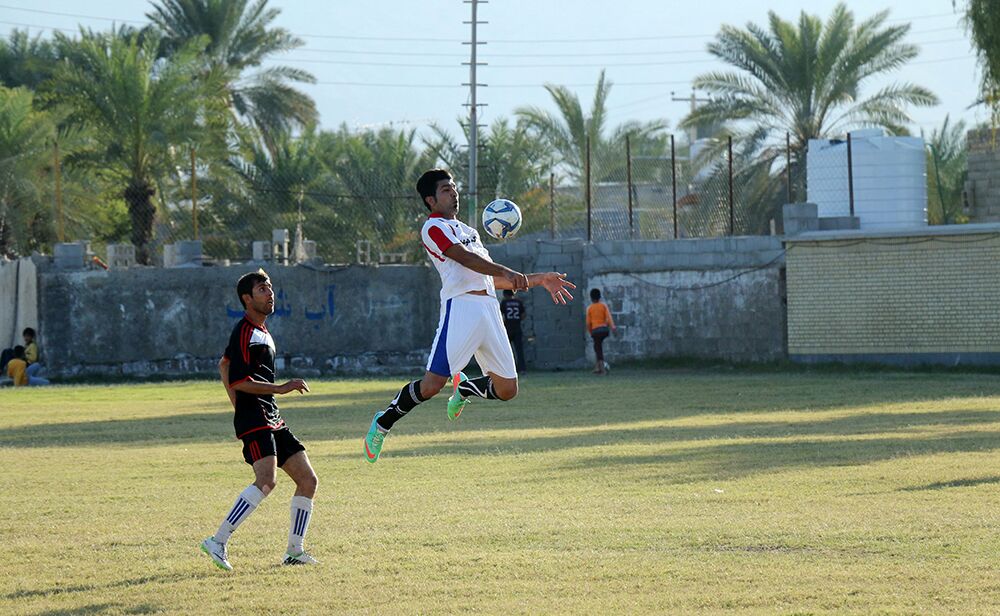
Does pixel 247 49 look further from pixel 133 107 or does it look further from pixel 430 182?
pixel 430 182

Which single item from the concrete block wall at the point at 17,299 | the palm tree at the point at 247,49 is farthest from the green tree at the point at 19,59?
the concrete block wall at the point at 17,299

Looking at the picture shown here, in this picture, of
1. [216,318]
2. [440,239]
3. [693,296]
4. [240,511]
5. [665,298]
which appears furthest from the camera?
[216,318]

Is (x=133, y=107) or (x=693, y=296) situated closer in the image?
(x=693, y=296)

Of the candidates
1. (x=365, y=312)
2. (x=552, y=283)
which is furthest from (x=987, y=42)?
(x=365, y=312)

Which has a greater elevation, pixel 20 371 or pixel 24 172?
pixel 24 172

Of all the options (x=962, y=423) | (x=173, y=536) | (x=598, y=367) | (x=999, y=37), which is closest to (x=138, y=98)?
(x=598, y=367)

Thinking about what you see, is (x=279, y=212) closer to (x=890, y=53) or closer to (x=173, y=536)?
(x=890, y=53)

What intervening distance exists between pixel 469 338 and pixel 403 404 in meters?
0.69

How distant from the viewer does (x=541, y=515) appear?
10250mm

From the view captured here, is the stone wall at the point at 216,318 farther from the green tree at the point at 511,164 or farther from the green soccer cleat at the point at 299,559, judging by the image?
the green soccer cleat at the point at 299,559

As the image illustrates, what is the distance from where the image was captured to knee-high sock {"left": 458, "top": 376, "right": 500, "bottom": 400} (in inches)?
413

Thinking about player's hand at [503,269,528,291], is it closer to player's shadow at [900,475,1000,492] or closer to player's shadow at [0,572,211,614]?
player's shadow at [0,572,211,614]

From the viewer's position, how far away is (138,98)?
3691 centimetres

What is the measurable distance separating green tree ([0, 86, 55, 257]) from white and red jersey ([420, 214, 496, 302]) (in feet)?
98.2
